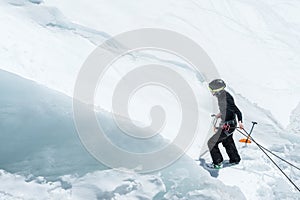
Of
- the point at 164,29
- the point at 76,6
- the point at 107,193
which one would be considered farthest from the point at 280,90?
the point at 107,193

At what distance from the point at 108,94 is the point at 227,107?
2321 mm

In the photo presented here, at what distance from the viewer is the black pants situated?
5230 mm

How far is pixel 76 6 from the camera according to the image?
32.2 feet

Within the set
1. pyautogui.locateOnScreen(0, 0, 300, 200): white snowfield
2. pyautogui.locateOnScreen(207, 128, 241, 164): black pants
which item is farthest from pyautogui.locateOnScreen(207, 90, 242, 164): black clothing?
pyautogui.locateOnScreen(0, 0, 300, 200): white snowfield

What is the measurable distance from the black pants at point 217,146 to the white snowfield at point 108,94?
0.22 m

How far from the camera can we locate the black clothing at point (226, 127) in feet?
16.7

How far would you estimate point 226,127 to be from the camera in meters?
5.14

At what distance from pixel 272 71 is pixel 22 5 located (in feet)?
24.9

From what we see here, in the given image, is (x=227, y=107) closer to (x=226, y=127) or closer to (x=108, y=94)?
(x=226, y=127)

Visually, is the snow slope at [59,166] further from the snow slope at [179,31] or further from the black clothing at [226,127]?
the snow slope at [179,31]

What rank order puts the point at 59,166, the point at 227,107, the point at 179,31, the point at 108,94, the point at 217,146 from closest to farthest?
the point at 59,166, the point at 227,107, the point at 217,146, the point at 108,94, the point at 179,31

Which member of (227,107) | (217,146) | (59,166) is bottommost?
(59,166)

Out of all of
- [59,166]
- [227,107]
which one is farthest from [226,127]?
[59,166]

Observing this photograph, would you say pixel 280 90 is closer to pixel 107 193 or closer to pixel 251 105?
pixel 251 105
